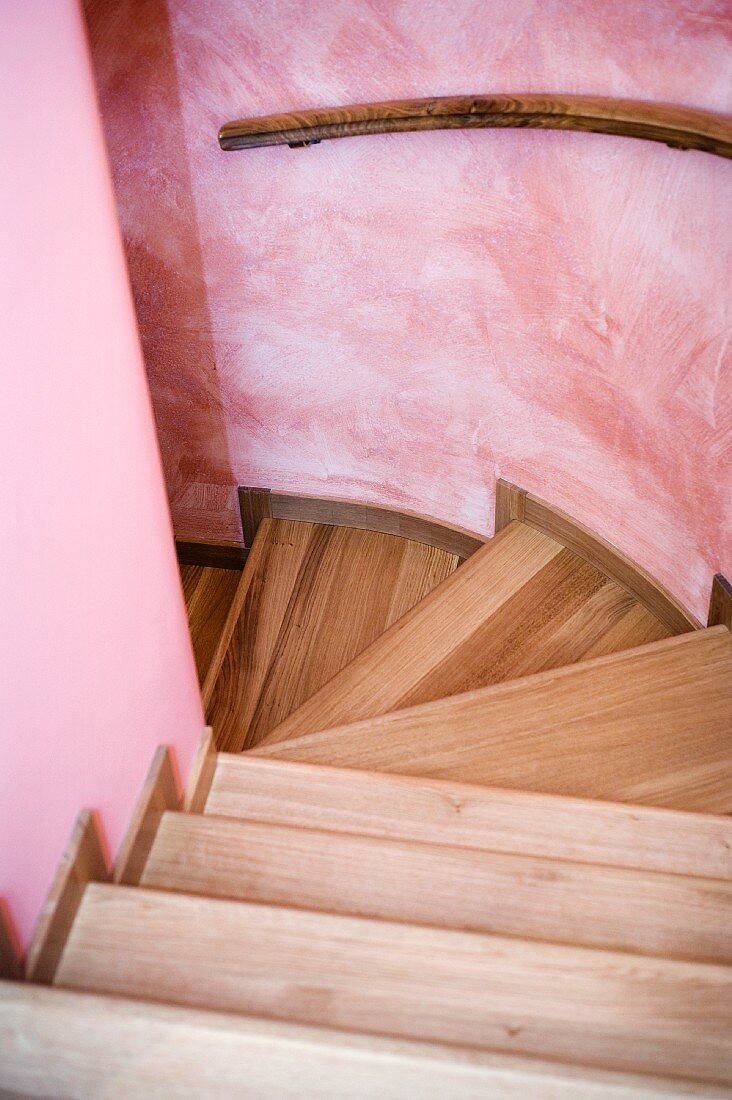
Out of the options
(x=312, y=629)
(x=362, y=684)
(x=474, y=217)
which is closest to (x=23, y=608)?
(x=362, y=684)

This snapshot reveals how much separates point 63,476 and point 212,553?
2228 mm

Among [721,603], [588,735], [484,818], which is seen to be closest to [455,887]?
[484,818]

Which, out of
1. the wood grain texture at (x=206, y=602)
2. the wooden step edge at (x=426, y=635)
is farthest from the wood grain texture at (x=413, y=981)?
the wood grain texture at (x=206, y=602)

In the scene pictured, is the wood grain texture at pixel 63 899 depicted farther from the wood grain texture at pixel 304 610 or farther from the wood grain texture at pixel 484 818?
the wood grain texture at pixel 304 610

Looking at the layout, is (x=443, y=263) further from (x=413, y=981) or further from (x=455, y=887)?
(x=413, y=981)

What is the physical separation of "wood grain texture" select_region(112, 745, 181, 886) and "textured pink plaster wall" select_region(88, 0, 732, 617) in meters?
1.23

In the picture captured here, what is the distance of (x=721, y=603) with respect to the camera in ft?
7.38

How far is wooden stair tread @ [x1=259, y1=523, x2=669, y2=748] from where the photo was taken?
245 centimetres

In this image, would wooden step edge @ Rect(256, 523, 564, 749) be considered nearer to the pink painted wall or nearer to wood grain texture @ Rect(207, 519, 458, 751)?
wood grain texture @ Rect(207, 519, 458, 751)

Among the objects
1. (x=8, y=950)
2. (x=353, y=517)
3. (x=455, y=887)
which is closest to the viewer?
(x=8, y=950)

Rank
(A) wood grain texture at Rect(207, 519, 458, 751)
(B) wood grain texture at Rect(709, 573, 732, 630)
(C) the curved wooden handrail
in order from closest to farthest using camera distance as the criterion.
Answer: (C) the curved wooden handrail
(B) wood grain texture at Rect(709, 573, 732, 630)
(A) wood grain texture at Rect(207, 519, 458, 751)

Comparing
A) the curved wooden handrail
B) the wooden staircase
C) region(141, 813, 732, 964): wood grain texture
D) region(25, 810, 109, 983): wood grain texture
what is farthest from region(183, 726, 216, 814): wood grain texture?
the curved wooden handrail

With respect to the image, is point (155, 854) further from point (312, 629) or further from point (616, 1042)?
point (312, 629)

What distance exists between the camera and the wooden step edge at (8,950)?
1.24 meters
